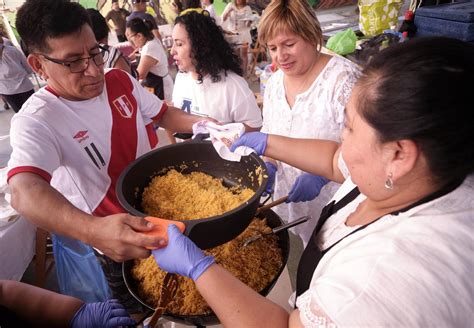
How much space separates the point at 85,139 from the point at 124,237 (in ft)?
1.98

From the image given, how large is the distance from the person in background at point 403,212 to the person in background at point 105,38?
255cm

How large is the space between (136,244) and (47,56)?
0.83 m

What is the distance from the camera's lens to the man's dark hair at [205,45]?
2.08m

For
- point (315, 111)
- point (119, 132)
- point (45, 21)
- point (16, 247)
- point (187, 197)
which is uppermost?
point (45, 21)

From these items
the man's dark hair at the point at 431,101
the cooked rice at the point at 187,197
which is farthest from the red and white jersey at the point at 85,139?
the man's dark hair at the point at 431,101

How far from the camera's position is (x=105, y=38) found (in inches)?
114

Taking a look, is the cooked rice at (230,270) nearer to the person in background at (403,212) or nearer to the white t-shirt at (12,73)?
the person in background at (403,212)

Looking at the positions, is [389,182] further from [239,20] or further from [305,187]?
[239,20]

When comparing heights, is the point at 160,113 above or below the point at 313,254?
above

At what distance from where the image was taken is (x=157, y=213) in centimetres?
115

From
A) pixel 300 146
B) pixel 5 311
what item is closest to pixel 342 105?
pixel 300 146

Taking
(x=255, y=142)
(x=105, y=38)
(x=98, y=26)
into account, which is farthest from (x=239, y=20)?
(x=255, y=142)

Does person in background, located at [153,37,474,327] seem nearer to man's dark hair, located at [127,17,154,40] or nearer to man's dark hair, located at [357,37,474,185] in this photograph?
man's dark hair, located at [357,37,474,185]

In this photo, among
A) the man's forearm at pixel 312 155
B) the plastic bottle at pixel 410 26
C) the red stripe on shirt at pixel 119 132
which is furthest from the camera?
the plastic bottle at pixel 410 26
